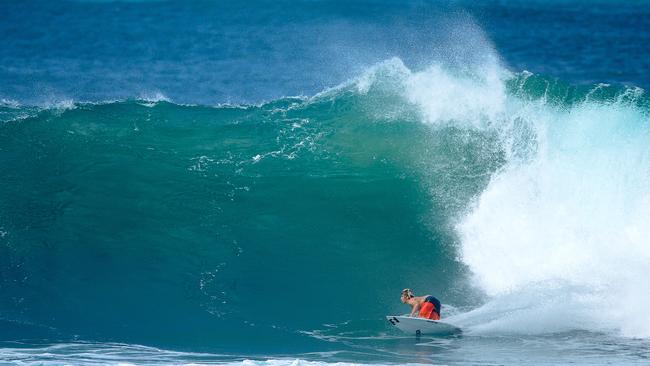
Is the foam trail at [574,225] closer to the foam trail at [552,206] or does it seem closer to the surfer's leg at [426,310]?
the foam trail at [552,206]

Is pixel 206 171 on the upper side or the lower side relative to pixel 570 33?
lower

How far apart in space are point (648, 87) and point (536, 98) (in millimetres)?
10788

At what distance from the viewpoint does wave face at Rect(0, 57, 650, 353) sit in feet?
38.1

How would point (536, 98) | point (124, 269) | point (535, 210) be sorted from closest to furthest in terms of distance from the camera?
point (124, 269)
point (535, 210)
point (536, 98)

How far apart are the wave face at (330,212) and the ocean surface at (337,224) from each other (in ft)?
0.11

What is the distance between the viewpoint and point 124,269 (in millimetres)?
12688

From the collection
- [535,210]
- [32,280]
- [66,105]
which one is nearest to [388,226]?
[535,210]

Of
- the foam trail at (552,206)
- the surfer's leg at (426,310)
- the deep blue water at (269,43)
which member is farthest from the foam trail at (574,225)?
the deep blue water at (269,43)

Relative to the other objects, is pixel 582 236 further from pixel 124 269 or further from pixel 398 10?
pixel 398 10

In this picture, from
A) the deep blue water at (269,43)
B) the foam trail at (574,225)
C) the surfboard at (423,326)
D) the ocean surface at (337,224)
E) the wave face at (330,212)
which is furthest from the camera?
the deep blue water at (269,43)

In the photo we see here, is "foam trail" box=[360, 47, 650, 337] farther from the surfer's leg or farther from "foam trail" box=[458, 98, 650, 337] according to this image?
the surfer's leg

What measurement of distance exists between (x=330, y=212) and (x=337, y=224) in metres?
0.36

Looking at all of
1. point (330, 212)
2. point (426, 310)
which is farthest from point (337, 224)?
point (426, 310)

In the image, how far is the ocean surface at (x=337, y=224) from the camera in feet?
35.8
